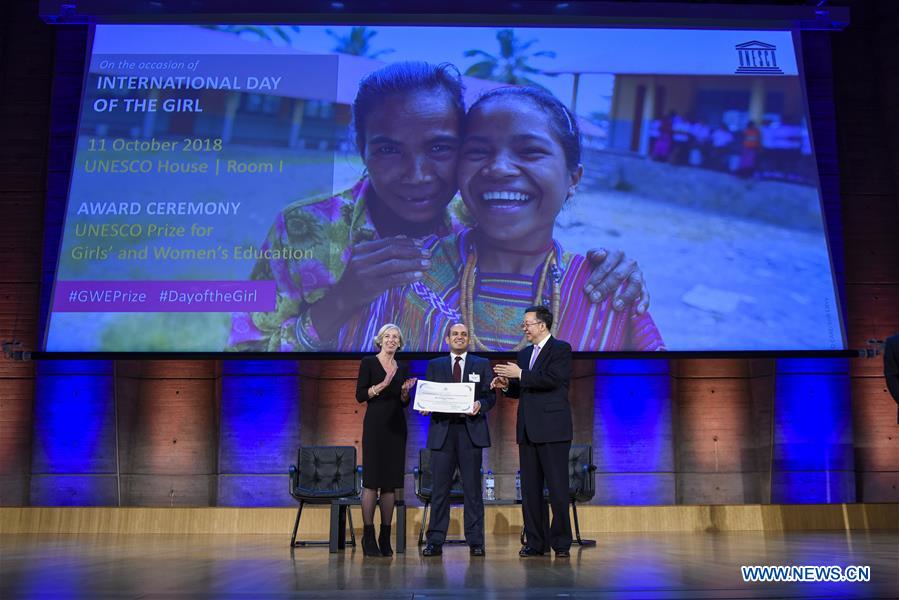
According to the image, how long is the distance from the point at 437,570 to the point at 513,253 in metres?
3.96

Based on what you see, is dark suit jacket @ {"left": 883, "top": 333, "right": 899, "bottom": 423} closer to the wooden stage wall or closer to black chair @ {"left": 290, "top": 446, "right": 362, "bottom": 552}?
the wooden stage wall

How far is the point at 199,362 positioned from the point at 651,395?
4608 mm

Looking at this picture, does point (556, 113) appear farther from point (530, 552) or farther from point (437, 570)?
point (437, 570)

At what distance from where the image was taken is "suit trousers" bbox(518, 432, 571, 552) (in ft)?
15.3

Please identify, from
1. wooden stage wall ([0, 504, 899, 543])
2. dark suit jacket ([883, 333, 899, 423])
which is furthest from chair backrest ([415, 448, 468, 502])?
dark suit jacket ([883, 333, 899, 423])

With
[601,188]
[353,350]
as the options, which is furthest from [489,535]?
[601,188]

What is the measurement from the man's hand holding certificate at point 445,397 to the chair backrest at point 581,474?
1.70 m

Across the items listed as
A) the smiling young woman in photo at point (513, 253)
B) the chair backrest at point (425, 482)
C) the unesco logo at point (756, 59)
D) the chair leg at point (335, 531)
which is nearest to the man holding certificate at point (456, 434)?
the chair leg at point (335, 531)

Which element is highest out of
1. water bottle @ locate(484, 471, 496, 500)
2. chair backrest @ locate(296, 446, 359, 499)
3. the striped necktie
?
the striped necktie

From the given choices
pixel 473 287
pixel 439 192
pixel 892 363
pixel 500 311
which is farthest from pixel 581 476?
pixel 439 192

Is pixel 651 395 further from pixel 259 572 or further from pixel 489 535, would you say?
pixel 259 572

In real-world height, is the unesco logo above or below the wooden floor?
above

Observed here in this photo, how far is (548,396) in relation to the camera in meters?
4.75

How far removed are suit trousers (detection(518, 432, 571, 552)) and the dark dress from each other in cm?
77
